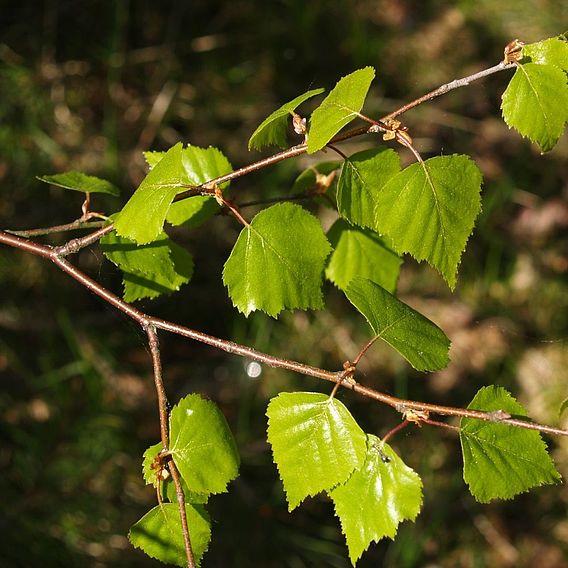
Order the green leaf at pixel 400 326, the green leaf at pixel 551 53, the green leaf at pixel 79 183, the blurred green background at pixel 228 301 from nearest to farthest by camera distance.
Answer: the green leaf at pixel 551 53
the green leaf at pixel 400 326
the green leaf at pixel 79 183
the blurred green background at pixel 228 301

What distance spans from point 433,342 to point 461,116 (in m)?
1.86

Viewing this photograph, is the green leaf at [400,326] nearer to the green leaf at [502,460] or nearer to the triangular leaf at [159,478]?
the green leaf at [502,460]

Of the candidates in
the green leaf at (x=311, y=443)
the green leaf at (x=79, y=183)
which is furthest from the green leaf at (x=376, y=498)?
the green leaf at (x=79, y=183)

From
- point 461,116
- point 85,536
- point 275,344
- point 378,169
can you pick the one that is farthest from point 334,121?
point 461,116

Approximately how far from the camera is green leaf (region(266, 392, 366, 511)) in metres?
0.86

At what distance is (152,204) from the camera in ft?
2.87

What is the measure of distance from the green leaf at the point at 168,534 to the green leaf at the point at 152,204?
342mm

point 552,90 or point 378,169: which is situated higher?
point 552,90

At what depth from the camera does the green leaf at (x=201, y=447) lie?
89cm

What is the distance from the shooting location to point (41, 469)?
2.21 m

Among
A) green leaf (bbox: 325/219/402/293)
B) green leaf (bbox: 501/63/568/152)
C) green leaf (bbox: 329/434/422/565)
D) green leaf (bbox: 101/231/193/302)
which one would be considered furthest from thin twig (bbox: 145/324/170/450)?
green leaf (bbox: 501/63/568/152)

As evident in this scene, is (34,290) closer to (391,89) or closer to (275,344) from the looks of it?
(275,344)

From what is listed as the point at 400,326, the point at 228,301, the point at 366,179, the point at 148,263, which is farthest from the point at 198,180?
the point at 228,301

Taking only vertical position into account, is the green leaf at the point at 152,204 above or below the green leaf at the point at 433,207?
above
